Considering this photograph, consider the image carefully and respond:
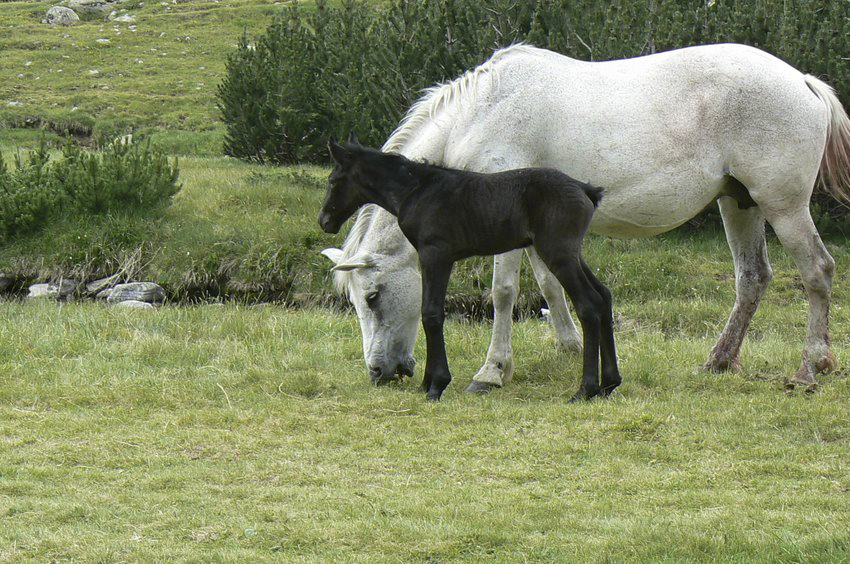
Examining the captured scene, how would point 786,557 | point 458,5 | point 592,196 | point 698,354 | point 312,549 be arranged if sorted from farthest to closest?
point 458,5, point 698,354, point 592,196, point 312,549, point 786,557

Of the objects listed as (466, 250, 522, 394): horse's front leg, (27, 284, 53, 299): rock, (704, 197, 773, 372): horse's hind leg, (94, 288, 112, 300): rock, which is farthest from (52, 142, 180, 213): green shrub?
(704, 197, 773, 372): horse's hind leg

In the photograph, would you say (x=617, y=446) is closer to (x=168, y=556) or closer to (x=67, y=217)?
(x=168, y=556)

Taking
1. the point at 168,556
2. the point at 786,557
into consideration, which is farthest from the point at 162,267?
the point at 786,557

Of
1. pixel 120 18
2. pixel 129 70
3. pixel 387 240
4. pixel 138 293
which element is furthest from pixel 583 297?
pixel 120 18

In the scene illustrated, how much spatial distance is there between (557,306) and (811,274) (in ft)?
6.08

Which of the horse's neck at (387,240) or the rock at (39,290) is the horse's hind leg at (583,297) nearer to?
the horse's neck at (387,240)

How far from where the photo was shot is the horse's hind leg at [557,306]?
27.2 feet

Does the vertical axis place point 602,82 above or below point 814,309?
above

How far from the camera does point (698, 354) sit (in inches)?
344

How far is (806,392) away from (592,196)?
1988 millimetres

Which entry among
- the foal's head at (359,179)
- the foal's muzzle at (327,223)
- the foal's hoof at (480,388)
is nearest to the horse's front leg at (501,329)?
the foal's hoof at (480,388)

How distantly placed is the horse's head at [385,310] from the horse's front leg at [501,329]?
537mm

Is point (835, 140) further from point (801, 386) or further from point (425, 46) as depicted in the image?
point (425, 46)

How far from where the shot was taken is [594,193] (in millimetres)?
7027
